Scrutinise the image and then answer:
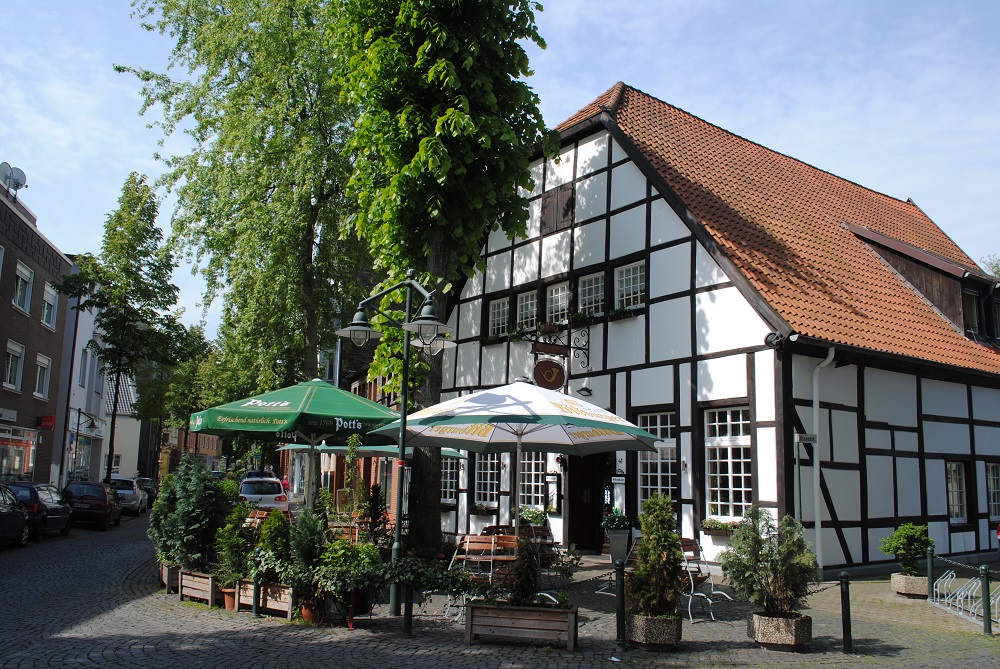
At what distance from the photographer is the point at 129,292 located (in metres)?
29.6

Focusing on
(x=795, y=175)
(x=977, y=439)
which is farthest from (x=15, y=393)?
(x=977, y=439)

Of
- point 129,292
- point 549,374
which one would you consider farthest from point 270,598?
point 129,292

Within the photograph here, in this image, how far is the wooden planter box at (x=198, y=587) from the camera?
10375 mm

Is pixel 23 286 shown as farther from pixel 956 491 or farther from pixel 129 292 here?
pixel 956 491

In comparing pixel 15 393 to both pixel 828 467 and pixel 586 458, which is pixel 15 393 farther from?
pixel 828 467

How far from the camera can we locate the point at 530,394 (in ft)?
34.6

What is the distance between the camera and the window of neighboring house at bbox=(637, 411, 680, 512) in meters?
14.8

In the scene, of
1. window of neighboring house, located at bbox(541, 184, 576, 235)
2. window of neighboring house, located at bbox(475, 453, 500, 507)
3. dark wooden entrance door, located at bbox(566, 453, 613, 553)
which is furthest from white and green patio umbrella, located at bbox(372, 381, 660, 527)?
window of neighboring house, located at bbox(541, 184, 576, 235)

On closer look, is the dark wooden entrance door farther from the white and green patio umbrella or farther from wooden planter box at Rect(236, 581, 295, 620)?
wooden planter box at Rect(236, 581, 295, 620)

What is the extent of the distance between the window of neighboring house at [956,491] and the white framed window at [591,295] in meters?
7.33

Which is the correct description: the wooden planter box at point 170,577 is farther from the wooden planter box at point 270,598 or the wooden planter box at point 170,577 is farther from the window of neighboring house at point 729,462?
the window of neighboring house at point 729,462

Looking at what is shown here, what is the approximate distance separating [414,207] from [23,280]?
859 inches

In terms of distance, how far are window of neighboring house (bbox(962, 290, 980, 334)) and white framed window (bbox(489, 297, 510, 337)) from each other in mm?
10301

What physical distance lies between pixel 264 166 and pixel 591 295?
1028 centimetres
